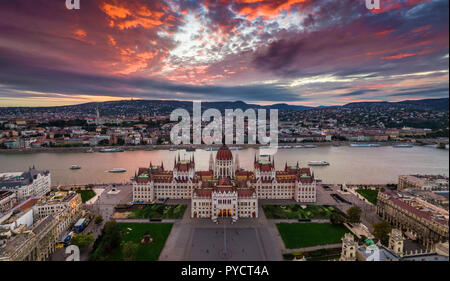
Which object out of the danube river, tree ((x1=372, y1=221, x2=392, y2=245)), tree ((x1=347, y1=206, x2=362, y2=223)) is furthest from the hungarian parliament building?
tree ((x1=372, y1=221, x2=392, y2=245))

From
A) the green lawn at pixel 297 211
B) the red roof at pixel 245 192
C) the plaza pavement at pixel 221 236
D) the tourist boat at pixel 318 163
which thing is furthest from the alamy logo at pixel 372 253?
the tourist boat at pixel 318 163

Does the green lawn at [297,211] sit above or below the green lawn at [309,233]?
above

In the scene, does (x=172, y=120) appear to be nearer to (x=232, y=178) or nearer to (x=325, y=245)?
(x=232, y=178)

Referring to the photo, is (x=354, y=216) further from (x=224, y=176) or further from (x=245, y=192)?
(x=224, y=176)

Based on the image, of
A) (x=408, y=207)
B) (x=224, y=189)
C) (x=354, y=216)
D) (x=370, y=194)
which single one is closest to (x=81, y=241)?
(x=224, y=189)

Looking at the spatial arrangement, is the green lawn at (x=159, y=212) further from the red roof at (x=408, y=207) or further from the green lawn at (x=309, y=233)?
the red roof at (x=408, y=207)

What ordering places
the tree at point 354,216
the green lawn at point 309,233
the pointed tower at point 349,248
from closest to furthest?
the pointed tower at point 349,248 < the green lawn at point 309,233 < the tree at point 354,216

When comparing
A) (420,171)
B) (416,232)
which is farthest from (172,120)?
(416,232)
